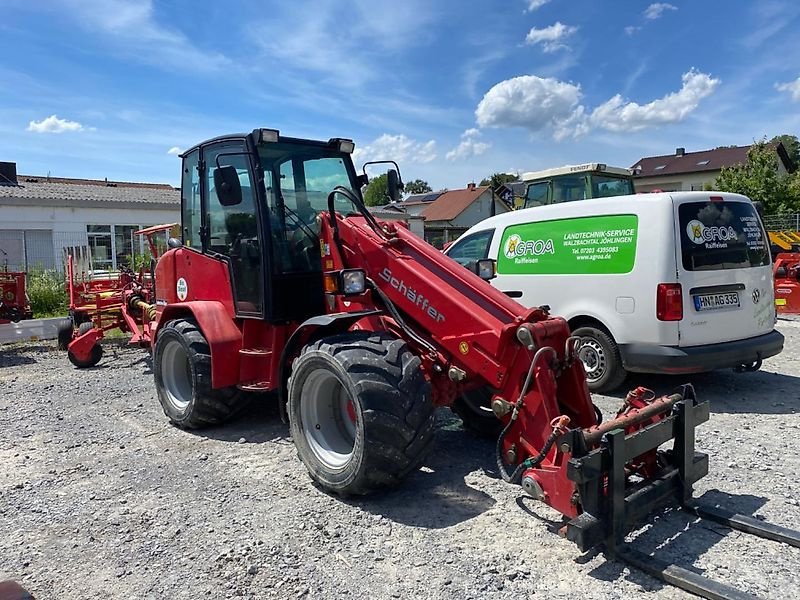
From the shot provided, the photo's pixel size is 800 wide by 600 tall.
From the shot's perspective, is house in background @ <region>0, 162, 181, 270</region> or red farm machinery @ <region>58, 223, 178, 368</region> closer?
red farm machinery @ <region>58, 223, 178, 368</region>

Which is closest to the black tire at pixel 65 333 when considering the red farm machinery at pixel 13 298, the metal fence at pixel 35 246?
the red farm machinery at pixel 13 298

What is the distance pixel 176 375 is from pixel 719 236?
212 inches

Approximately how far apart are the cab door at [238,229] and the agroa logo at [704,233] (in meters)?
3.95

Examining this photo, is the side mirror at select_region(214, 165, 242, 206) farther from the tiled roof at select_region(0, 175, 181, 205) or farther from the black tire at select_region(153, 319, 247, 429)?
the tiled roof at select_region(0, 175, 181, 205)

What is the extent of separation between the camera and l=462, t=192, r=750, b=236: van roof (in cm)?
581

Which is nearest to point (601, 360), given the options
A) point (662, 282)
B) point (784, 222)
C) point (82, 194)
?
point (662, 282)

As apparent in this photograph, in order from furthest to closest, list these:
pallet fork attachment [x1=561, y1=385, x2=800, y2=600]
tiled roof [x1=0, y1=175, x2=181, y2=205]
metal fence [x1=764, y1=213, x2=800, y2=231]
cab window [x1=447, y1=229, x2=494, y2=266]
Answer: metal fence [x1=764, y1=213, x2=800, y2=231] → tiled roof [x1=0, y1=175, x2=181, y2=205] → cab window [x1=447, y1=229, x2=494, y2=266] → pallet fork attachment [x1=561, y1=385, x2=800, y2=600]

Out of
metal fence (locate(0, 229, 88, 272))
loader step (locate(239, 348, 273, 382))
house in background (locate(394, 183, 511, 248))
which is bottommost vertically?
loader step (locate(239, 348, 273, 382))

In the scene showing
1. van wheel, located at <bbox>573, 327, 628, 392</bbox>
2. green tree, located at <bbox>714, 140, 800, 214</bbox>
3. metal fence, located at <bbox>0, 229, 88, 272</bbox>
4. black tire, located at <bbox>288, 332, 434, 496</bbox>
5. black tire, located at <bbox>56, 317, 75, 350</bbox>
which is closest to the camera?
black tire, located at <bbox>288, 332, 434, 496</bbox>

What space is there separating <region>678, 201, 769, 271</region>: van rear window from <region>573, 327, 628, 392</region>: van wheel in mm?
1076

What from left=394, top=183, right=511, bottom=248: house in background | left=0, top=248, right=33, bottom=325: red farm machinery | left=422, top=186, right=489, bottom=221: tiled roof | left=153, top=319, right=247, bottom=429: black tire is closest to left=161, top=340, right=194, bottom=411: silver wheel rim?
left=153, top=319, right=247, bottom=429: black tire

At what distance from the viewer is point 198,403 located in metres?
5.28

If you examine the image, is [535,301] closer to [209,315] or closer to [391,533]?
[209,315]

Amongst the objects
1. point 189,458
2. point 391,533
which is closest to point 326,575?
point 391,533
